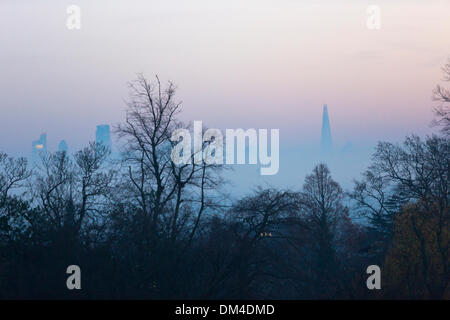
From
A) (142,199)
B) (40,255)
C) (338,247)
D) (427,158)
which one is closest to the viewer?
(40,255)

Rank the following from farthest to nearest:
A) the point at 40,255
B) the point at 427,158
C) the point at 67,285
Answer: the point at 427,158, the point at 40,255, the point at 67,285

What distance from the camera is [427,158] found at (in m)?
24.8

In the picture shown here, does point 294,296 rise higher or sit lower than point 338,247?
lower

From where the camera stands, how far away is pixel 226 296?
13609 millimetres

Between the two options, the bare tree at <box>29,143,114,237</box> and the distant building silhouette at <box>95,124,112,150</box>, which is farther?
the distant building silhouette at <box>95,124,112,150</box>

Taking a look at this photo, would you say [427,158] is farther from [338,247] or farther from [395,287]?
[395,287]

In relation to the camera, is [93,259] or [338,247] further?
[338,247]

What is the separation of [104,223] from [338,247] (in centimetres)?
1972

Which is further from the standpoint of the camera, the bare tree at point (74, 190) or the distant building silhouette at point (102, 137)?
the distant building silhouette at point (102, 137)

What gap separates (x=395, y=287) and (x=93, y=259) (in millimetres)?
7801
